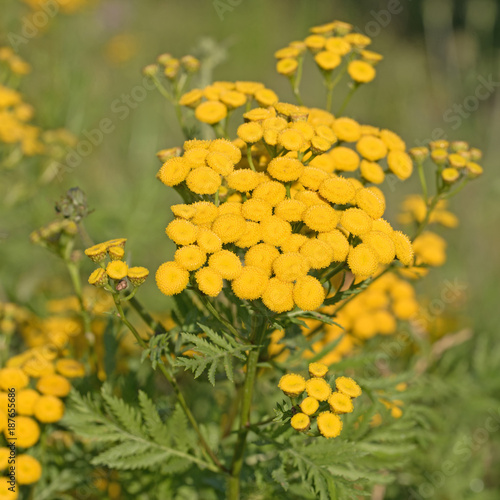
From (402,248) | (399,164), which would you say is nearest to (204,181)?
(402,248)

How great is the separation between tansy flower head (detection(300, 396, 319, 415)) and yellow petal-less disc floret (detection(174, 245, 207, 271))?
558 millimetres

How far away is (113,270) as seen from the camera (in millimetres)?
1767

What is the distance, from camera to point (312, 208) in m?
1.77

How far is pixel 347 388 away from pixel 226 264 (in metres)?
0.58

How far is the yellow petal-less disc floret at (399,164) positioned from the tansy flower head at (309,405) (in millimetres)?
1130

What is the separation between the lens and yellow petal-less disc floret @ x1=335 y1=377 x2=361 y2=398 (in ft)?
5.47

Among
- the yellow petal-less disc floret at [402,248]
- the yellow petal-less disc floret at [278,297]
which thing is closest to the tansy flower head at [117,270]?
the yellow petal-less disc floret at [278,297]

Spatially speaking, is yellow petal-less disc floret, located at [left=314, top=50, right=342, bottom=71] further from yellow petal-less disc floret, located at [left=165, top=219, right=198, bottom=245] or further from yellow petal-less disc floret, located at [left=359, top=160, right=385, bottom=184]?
yellow petal-less disc floret, located at [left=165, top=219, right=198, bottom=245]

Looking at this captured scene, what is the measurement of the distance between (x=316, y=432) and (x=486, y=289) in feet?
13.8

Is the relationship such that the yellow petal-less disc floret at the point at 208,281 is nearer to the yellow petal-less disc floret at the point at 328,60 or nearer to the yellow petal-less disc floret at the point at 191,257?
the yellow petal-less disc floret at the point at 191,257

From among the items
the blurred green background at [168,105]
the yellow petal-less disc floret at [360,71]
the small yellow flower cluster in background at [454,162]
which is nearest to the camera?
the small yellow flower cluster in background at [454,162]

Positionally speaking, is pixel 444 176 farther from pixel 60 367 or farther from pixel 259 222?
pixel 60 367

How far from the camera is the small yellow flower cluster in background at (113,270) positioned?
1.76 m

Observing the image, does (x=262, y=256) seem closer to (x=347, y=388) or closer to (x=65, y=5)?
(x=347, y=388)
